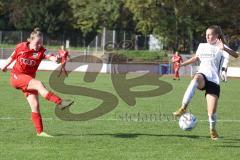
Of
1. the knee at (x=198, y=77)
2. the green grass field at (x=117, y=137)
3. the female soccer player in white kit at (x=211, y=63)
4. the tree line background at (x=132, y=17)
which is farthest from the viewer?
the tree line background at (x=132, y=17)

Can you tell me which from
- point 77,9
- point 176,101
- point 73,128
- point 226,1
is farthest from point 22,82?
point 77,9

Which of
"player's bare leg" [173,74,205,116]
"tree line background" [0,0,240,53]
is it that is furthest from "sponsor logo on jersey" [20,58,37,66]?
"tree line background" [0,0,240,53]

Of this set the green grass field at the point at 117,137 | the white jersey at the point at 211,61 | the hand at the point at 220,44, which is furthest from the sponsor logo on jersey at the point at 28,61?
the hand at the point at 220,44

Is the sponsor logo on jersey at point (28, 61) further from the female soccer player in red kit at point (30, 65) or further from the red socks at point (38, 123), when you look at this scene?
the red socks at point (38, 123)

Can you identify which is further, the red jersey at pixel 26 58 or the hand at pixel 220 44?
the red jersey at pixel 26 58

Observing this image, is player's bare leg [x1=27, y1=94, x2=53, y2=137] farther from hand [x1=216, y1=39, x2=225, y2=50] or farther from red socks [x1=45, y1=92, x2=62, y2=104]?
hand [x1=216, y1=39, x2=225, y2=50]

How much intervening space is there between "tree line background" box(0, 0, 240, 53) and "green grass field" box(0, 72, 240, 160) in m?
43.9

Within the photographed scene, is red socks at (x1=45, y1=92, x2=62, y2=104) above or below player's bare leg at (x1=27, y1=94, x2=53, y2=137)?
above

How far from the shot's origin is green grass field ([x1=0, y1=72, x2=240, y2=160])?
925cm

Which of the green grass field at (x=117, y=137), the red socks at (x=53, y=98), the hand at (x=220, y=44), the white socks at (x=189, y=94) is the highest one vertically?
the hand at (x=220, y=44)

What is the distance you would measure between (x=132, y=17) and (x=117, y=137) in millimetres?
60937

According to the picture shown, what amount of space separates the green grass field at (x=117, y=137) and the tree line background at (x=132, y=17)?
43.9 meters

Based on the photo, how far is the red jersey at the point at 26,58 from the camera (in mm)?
11164

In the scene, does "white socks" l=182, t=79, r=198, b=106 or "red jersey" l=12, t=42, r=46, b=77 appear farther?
"red jersey" l=12, t=42, r=46, b=77
